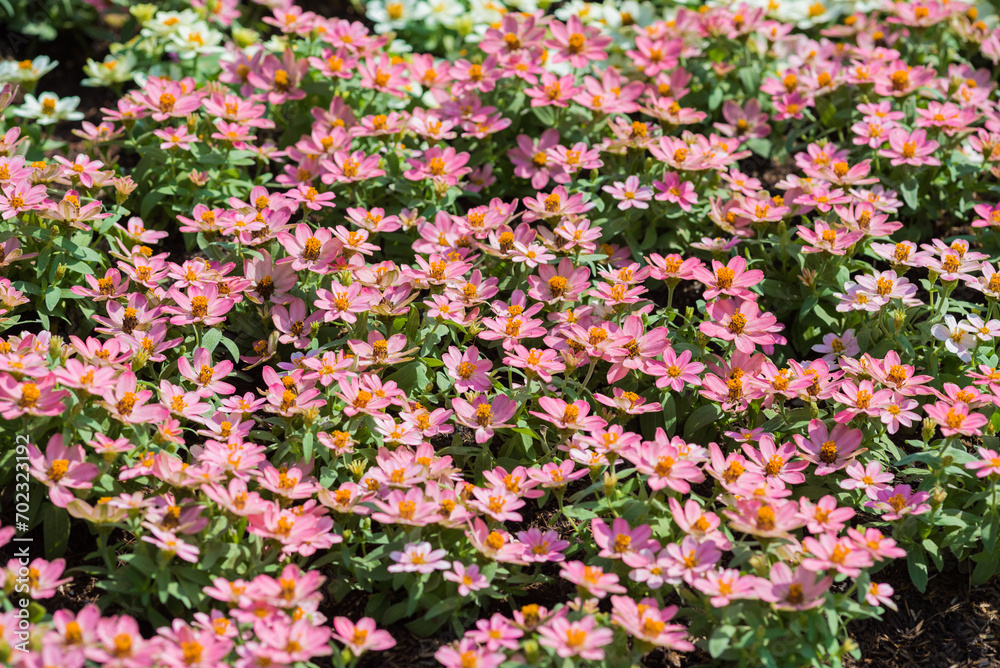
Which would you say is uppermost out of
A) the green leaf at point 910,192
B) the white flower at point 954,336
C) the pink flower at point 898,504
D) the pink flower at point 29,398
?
the green leaf at point 910,192

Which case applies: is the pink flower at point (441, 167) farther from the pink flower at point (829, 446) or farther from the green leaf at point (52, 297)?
the pink flower at point (829, 446)

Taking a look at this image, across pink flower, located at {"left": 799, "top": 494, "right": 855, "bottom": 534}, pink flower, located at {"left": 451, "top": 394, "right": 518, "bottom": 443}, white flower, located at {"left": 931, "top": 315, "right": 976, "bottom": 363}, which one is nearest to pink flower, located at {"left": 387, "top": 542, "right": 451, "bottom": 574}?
pink flower, located at {"left": 451, "top": 394, "right": 518, "bottom": 443}

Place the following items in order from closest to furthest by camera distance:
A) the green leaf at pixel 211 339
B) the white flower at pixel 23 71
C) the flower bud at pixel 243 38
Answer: the green leaf at pixel 211 339 → the white flower at pixel 23 71 → the flower bud at pixel 243 38

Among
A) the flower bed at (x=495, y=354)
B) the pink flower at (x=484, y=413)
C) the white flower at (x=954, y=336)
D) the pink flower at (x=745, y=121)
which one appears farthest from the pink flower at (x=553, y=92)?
the white flower at (x=954, y=336)

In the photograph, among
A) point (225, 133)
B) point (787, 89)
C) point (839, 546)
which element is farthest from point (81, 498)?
point (787, 89)

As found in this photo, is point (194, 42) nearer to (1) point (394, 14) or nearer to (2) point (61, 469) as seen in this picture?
(1) point (394, 14)

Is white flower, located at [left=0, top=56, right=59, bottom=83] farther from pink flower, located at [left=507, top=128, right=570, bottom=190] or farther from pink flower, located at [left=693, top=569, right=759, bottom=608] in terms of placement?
pink flower, located at [left=693, top=569, right=759, bottom=608]

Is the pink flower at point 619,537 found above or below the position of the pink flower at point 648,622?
above

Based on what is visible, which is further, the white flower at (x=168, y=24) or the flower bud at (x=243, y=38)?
the flower bud at (x=243, y=38)

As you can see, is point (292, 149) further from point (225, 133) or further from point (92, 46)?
point (92, 46)
